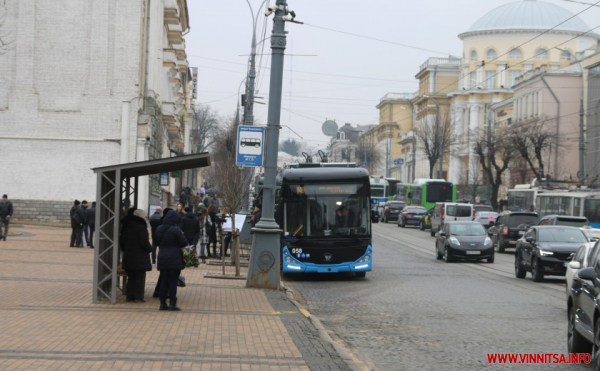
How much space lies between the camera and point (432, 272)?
23.4 metres

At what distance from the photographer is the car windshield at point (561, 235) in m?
21.5

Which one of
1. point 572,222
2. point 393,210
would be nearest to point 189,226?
point 572,222

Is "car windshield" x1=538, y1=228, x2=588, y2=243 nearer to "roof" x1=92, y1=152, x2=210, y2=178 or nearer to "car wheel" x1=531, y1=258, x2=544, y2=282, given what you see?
"car wheel" x1=531, y1=258, x2=544, y2=282

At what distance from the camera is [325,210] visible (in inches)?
798

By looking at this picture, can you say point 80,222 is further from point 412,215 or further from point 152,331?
point 412,215

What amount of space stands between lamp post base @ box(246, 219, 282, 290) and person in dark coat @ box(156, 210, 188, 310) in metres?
3.06

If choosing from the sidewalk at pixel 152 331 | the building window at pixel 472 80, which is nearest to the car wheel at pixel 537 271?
the sidewalk at pixel 152 331

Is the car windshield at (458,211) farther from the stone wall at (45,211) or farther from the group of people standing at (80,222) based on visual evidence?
the group of people standing at (80,222)

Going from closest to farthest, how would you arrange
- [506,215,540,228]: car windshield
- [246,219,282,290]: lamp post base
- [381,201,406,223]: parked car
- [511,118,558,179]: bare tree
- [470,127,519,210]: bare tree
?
[246,219,282,290]: lamp post base → [506,215,540,228]: car windshield → [511,118,558,179]: bare tree → [470,127,519,210]: bare tree → [381,201,406,223]: parked car

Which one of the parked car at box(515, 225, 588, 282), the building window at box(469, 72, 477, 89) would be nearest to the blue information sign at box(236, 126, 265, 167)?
the parked car at box(515, 225, 588, 282)

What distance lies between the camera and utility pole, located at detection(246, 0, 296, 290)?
51.6ft

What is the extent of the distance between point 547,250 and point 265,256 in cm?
867

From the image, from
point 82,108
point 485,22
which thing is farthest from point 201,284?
point 485,22

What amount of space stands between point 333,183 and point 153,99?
22479 mm
